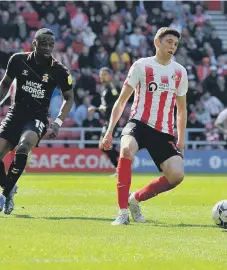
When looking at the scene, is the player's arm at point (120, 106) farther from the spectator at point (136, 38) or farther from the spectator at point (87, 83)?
the spectator at point (136, 38)

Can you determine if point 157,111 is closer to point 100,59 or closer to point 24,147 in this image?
point 24,147

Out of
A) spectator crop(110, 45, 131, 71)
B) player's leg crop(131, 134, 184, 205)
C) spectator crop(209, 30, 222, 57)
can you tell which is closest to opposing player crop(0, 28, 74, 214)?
player's leg crop(131, 134, 184, 205)

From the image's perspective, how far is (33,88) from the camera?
11.2 m

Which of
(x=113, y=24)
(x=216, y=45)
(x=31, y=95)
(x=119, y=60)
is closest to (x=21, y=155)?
(x=31, y=95)

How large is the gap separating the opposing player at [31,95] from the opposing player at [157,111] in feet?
4.02

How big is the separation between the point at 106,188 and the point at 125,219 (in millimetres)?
7060

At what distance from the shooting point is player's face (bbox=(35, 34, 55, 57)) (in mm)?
10977

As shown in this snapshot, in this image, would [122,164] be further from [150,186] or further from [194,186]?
[194,186]

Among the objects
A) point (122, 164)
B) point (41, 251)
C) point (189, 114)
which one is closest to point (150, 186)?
point (122, 164)

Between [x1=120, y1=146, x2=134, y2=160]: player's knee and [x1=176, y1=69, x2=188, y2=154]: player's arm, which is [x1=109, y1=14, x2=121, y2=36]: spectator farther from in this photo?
[x1=120, y1=146, x2=134, y2=160]: player's knee

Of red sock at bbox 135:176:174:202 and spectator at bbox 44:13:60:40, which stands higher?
spectator at bbox 44:13:60:40

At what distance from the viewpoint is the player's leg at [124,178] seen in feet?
32.9

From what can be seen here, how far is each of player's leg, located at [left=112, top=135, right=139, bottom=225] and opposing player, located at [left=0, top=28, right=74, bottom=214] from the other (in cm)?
125

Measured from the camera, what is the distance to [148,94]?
408 inches
